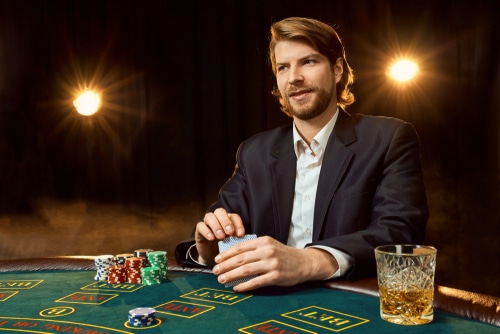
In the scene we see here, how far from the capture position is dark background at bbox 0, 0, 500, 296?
13.4 ft

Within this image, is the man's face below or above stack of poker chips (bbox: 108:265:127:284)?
above

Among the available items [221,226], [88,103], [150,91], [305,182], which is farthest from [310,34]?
[88,103]

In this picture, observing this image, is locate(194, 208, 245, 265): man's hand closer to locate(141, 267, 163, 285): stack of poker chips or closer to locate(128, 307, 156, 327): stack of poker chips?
locate(141, 267, 163, 285): stack of poker chips

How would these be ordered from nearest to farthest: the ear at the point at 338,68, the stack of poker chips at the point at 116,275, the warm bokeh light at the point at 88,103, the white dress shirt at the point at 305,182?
the stack of poker chips at the point at 116,275 < the white dress shirt at the point at 305,182 < the ear at the point at 338,68 < the warm bokeh light at the point at 88,103

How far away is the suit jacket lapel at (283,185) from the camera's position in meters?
2.31

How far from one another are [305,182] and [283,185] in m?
0.10

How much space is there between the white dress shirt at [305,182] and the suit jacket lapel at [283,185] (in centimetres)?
4

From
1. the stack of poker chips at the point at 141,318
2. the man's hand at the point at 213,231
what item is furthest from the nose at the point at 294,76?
the stack of poker chips at the point at 141,318

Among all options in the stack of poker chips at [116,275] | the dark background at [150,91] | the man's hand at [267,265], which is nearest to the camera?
the man's hand at [267,265]

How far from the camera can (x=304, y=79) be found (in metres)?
2.44

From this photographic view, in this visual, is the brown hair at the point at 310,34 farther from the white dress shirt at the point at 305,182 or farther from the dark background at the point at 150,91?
the dark background at the point at 150,91

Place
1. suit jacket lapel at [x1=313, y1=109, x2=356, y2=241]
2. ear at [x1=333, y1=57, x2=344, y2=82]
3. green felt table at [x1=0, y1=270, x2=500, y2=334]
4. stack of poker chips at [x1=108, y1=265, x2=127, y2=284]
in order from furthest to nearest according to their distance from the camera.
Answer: ear at [x1=333, y1=57, x2=344, y2=82] < suit jacket lapel at [x1=313, y1=109, x2=356, y2=241] < stack of poker chips at [x1=108, y1=265, x2=127, y2=284] < green felt table at [x1=0, y1=270, x2=500, y2=334]

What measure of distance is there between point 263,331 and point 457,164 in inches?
117

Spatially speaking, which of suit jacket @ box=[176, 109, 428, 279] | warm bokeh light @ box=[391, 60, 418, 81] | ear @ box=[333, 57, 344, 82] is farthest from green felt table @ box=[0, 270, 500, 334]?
warm bokeh light @ box=[391, 60, 418, 81]
